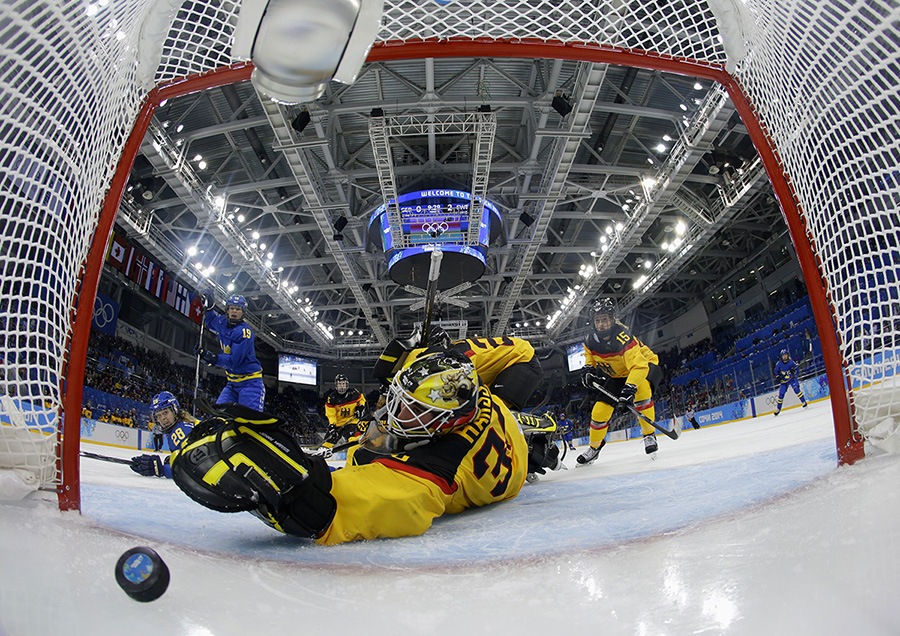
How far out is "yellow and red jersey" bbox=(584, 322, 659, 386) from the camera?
187 inches

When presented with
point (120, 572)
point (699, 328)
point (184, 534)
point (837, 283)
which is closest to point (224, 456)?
point (184, 534)

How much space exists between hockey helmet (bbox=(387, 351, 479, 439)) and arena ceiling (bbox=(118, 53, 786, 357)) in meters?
7.09

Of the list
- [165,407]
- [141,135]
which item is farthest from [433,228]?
[141,135]

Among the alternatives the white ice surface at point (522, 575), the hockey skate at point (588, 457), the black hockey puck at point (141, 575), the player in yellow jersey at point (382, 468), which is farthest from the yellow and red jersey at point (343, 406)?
the black hockey puck at point (141, 575)

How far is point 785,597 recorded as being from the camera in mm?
678

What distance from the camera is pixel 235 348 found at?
5633 mm

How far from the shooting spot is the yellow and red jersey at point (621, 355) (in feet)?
15.6

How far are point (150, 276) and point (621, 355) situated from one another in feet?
45.1

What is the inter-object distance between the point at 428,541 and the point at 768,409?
479 inches

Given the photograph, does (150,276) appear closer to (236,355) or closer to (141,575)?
(236,355)

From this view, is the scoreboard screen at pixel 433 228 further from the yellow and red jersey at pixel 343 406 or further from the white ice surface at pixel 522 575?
the white ice surface at pixel 522 575

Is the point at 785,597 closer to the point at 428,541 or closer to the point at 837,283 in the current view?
the point at 428,541

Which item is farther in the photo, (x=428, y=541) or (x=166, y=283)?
(x=166, y=283)

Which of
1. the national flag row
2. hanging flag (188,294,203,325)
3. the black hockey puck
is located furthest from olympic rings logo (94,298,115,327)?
the black hockey puck
